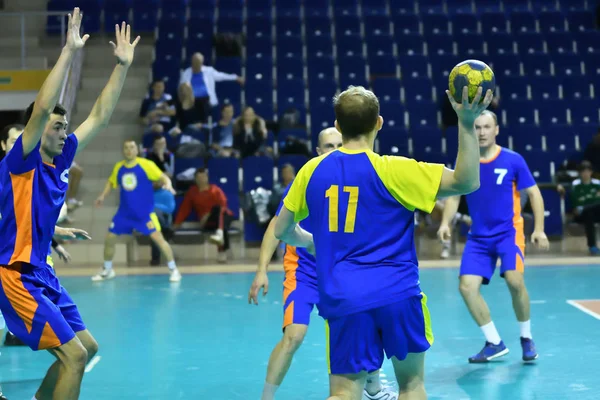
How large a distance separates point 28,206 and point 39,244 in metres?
0.20

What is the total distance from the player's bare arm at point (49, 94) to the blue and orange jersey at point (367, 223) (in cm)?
121

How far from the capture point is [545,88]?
16250 mm

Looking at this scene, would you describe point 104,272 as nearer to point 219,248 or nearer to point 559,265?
point 219,248

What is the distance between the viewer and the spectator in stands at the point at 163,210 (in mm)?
13266

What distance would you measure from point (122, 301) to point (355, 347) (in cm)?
676

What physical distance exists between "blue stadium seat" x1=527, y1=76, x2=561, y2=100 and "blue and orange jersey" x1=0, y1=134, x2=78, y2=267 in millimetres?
13179

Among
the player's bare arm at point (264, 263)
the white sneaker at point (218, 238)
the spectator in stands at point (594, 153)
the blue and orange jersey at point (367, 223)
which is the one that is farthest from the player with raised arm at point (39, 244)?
the spectator in stands at point (594, 153)

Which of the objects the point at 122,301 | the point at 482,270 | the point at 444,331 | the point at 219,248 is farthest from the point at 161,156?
the point at 482,270

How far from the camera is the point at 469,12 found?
60.0ft

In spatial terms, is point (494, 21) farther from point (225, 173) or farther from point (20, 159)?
point (20, 159)

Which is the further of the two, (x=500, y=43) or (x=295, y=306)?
(x=500, y=43)

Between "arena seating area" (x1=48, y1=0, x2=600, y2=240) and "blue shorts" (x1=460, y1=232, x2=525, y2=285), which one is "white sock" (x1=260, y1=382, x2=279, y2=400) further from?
"arena seating area" (x1=48, y1=0, x2=600, y2=240)

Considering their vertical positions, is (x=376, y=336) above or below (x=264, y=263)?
below

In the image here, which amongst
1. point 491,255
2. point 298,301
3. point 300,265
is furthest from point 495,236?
point 298,301
